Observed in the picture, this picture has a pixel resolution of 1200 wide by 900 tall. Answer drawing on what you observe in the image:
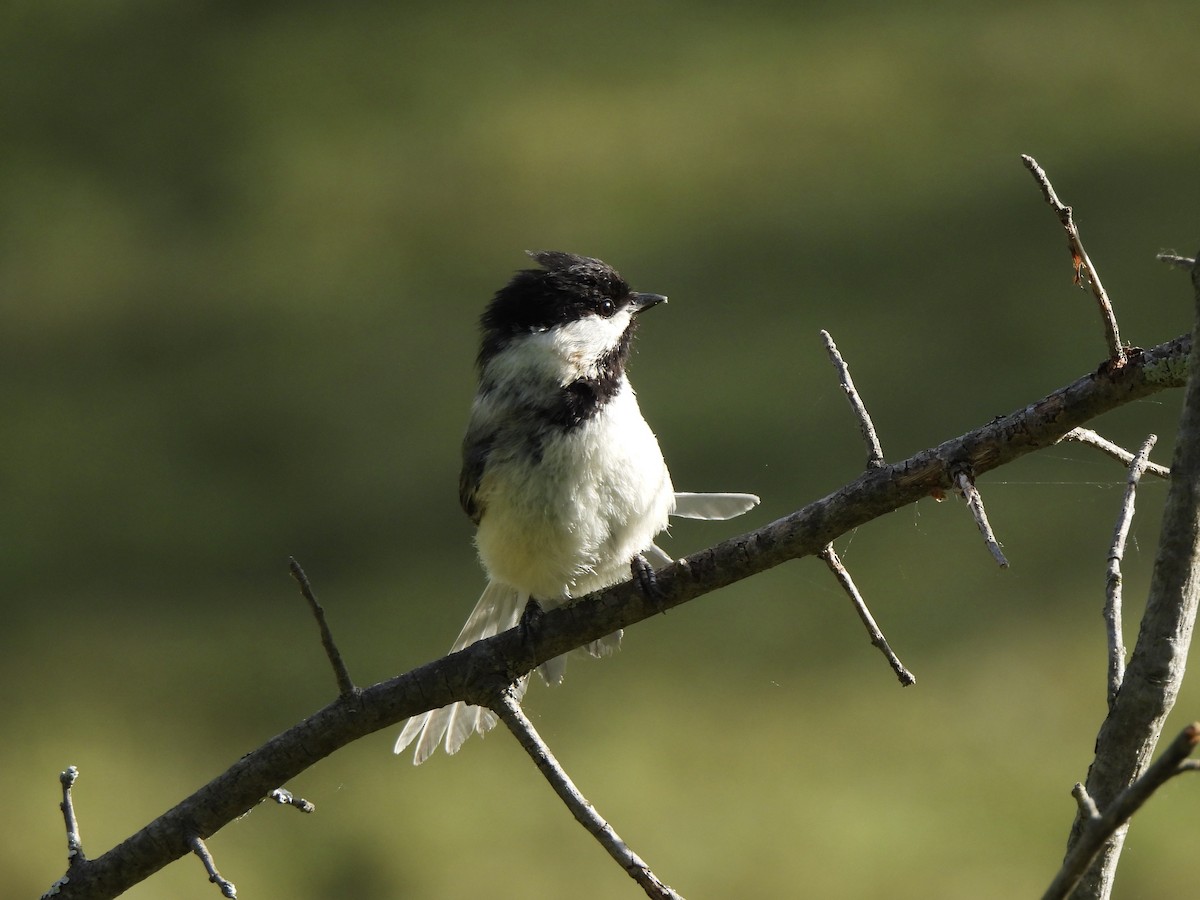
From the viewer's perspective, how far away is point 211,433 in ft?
14.6

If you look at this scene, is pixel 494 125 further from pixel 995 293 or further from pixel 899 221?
pixel 995 293

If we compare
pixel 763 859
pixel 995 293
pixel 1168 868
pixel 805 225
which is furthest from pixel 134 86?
pixel 1168 868

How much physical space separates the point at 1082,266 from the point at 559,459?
3.17ft

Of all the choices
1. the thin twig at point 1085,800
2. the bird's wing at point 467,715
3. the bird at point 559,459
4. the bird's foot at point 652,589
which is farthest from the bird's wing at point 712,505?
the thin twig at point 1085,800

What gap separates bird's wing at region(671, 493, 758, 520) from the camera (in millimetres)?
2135

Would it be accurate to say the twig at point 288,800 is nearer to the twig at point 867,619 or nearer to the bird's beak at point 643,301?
the twig at point 867,619

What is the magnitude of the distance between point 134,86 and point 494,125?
1.55 m

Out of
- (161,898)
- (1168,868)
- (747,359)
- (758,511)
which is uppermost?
(747,359)

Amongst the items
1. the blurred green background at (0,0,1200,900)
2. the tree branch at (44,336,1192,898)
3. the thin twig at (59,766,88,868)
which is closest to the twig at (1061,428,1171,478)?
the tree branch at (44,336,1192,898)

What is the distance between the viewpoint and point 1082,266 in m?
1.29

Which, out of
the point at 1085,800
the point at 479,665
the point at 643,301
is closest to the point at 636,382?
the point at 643,301

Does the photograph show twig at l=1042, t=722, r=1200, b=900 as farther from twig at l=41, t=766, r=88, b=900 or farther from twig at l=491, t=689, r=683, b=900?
twig at l=41, t=766, r=88, b=900

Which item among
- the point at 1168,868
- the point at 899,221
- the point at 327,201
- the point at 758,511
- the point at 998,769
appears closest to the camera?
the point at 1168,868

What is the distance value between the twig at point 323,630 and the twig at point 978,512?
27.4 inches
